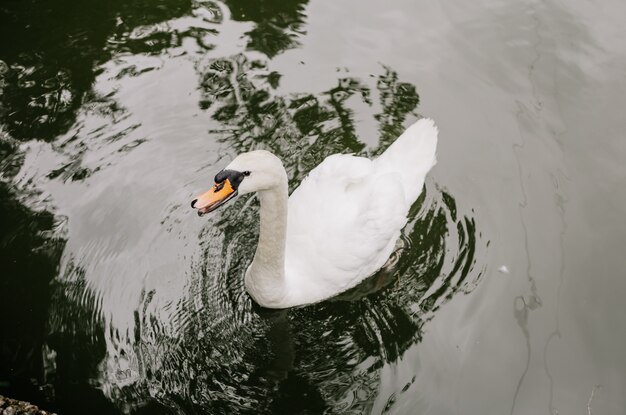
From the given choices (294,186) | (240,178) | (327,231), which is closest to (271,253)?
(327,231)

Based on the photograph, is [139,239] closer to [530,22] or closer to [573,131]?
[573,131]

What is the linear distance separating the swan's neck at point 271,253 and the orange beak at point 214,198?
39cm

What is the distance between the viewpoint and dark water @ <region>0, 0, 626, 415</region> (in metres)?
4.95

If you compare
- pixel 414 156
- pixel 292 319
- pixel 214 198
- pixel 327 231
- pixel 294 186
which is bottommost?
pixel 292 319

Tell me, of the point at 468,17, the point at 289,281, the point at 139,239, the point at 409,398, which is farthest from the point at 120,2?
the point at 409,398

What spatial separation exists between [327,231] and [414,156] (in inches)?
44.2

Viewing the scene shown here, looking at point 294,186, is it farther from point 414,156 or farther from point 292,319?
point 292,319

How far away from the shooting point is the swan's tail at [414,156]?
5.62 metres

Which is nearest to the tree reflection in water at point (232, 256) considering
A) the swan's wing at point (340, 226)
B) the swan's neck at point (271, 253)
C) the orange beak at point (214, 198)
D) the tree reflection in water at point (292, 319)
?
the tree reflection in water at point (292, 319)

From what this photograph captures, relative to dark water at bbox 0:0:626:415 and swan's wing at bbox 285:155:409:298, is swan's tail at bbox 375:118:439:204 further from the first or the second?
dark water at bbox 0:0:626:415

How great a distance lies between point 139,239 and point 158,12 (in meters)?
3.23

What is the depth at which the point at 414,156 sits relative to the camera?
18.5 feet

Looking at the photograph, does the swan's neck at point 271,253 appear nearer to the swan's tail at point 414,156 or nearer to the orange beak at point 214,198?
the orange beak at point 214,198

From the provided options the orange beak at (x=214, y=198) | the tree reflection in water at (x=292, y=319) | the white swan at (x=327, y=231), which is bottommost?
the tree reflection in water at (x=292, y=319)
